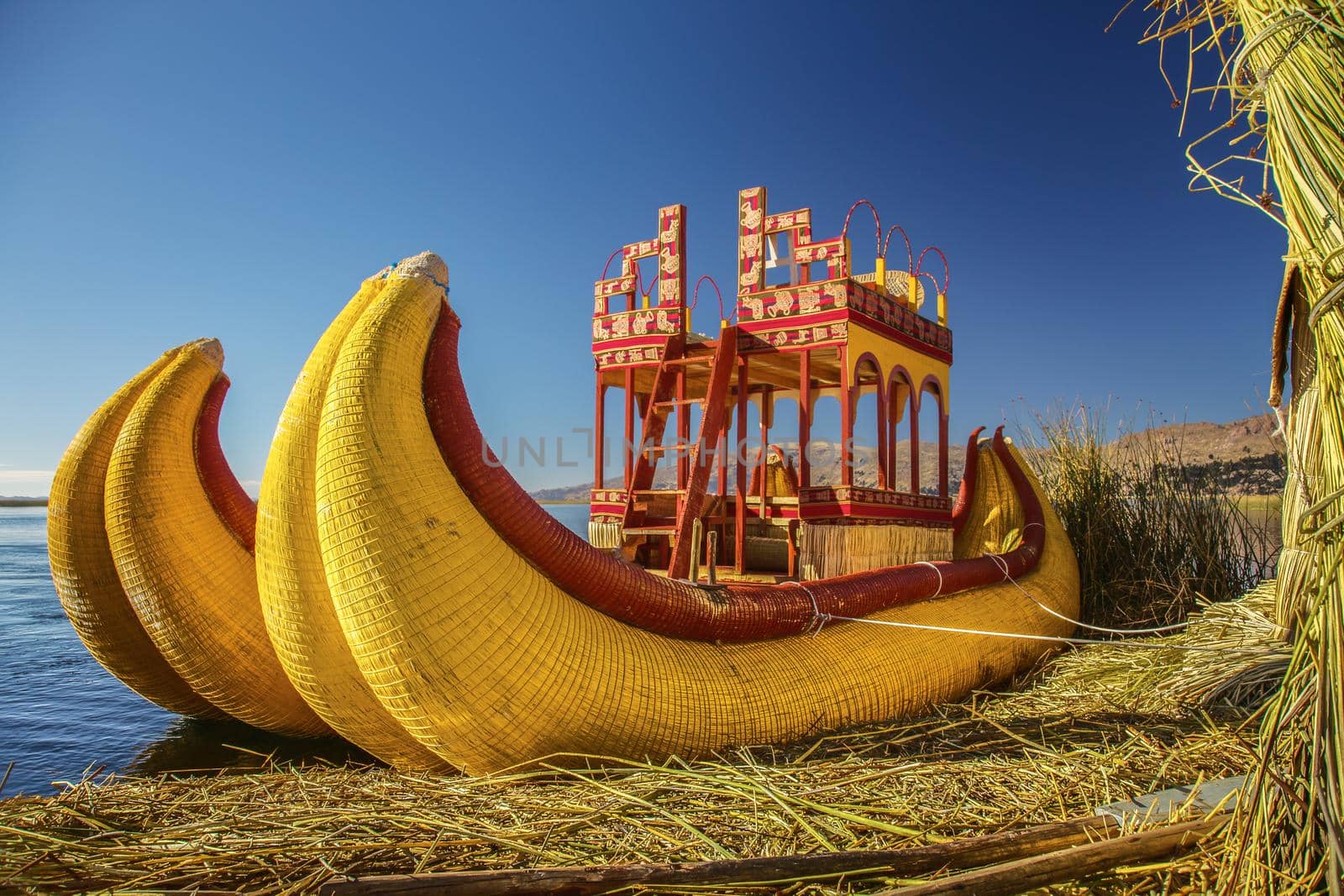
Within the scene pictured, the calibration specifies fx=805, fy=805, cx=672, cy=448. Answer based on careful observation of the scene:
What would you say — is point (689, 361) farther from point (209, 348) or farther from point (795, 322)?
point (209, 348)

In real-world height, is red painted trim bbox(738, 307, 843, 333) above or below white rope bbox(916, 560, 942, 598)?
above

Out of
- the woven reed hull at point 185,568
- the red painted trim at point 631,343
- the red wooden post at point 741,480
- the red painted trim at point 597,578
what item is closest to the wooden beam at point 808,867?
the red painted trim at point 597,578

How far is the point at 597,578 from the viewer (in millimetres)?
3961

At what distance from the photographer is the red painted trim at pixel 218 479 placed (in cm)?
484

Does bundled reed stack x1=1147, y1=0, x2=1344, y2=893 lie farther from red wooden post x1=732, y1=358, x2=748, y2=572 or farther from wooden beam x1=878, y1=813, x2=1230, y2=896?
red wooden post x1=732, y1=358, x2=748, y2=572

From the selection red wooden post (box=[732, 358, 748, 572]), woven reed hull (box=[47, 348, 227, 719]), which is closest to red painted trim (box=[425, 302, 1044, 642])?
red wooden post (box=[732, 358, 748, 572])

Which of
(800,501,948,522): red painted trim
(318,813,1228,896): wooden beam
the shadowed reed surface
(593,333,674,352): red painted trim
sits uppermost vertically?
(593,333,674,352): red painted trim

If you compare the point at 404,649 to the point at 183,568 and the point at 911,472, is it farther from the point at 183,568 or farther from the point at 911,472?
the point at 911,472

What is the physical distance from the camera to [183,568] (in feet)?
14.7

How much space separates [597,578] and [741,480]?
4148mm

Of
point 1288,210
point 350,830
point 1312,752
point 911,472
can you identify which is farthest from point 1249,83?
point 911,472

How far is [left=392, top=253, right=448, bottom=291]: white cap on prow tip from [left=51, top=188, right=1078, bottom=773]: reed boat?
0.02 m

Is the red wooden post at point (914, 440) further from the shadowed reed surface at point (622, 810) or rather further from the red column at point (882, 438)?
the shadowed reed surface at point (622, 810)

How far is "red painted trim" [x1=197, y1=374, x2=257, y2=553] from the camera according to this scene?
4836 millimetres
